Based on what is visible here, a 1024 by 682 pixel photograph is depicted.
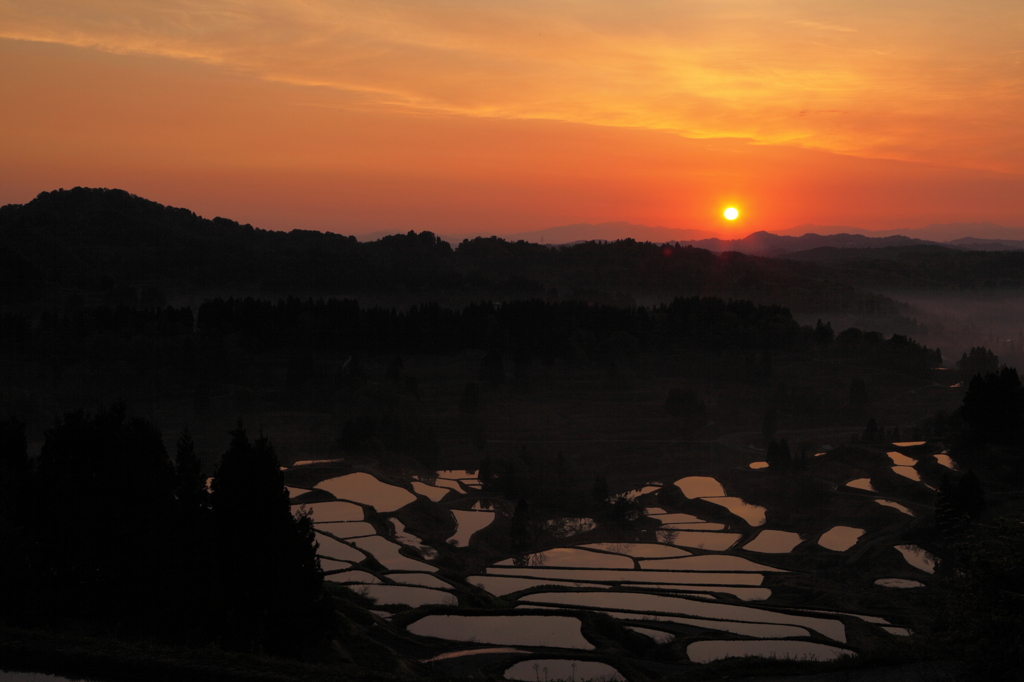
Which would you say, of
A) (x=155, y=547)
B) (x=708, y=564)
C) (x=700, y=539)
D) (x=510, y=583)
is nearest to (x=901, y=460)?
(x=700, y=539)

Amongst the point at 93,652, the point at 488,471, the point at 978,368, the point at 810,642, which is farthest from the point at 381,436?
the point at 978,368

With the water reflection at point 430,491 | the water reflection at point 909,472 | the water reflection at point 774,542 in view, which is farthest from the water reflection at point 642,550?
the water reflection at point 909,472

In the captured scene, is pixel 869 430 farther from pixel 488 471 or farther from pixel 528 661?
pixel 528 661

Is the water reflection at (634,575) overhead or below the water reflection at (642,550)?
overhead

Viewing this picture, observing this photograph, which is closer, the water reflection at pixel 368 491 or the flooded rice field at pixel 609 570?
the flooded rice field at pixel 609 570

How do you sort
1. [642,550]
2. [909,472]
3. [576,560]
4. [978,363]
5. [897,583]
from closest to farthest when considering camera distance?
[897,583], [576,560], [642,550], [909,472], [978,363]

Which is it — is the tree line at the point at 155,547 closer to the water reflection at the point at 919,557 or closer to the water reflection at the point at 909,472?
the water reflection at the point at 919,557

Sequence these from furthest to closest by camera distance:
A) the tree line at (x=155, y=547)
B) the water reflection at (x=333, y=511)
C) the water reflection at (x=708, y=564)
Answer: the water reflection at (x=333, y=511)
the water reflection at (x=708, y=564)
the tree line at (x=155, y=547)

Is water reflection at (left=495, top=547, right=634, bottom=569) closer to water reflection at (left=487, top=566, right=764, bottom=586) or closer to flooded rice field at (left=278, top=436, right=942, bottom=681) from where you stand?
flooded rice field at (left=278, top=436, right=942, bottom=681)

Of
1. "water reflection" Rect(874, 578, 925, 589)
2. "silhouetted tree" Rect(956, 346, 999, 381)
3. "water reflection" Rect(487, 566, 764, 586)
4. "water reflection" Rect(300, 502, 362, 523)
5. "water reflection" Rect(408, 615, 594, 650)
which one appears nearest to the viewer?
"water reflection" Rect(408, 615, 594, 650)

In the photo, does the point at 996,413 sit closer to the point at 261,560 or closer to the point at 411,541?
the point at 411,541

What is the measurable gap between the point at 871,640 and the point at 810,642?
8.55ft

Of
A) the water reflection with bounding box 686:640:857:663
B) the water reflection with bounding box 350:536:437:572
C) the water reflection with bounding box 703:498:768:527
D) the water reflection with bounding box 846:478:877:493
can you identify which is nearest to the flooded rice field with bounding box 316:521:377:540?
the water reflection with bounding box 350:536:437:572

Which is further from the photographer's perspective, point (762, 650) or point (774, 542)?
point (774, 542)
